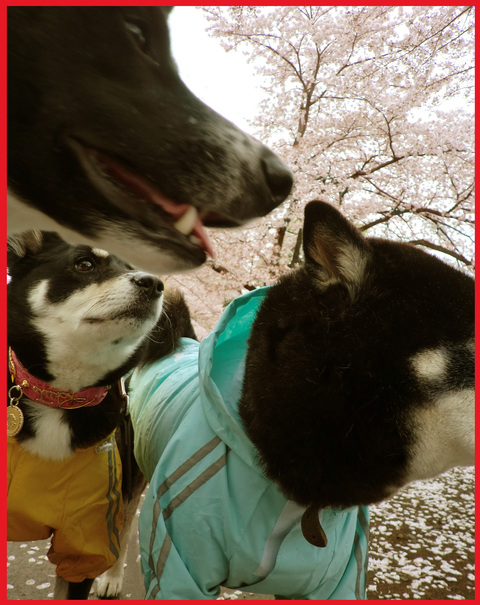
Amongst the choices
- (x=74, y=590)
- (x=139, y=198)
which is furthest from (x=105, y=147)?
(x=74, y=590)

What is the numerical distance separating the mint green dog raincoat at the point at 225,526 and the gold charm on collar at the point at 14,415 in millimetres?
787

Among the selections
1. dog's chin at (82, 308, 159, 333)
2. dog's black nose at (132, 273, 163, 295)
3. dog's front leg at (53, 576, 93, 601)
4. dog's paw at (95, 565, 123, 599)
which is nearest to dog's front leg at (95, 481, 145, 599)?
dog's paw at (95, 565, 123, 599)

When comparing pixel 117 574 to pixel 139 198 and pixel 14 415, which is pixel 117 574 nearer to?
pixel 14 415

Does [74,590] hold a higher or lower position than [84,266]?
lower

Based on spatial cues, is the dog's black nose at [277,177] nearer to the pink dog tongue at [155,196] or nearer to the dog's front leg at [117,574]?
the pink dog tongue at [155,196]

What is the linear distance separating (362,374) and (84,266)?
1571mm

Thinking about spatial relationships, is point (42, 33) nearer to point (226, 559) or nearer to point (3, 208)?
point (3, 208)

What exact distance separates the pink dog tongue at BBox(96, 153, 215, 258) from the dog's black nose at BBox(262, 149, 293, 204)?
0.77 feet

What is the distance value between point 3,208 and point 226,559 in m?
1.59

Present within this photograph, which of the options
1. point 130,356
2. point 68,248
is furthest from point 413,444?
point 68,248

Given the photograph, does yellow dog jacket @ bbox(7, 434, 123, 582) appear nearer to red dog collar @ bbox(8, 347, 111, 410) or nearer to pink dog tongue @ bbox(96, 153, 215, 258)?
red dog collar @ bbox(8, 347, 111, 410)

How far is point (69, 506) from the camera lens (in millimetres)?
2170

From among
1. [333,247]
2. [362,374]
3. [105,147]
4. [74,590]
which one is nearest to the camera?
[105,147]

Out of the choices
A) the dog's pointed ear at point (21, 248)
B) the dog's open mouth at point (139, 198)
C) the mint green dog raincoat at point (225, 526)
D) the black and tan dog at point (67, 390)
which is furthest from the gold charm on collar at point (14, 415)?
the dog's open mouth at point (139, 198)
